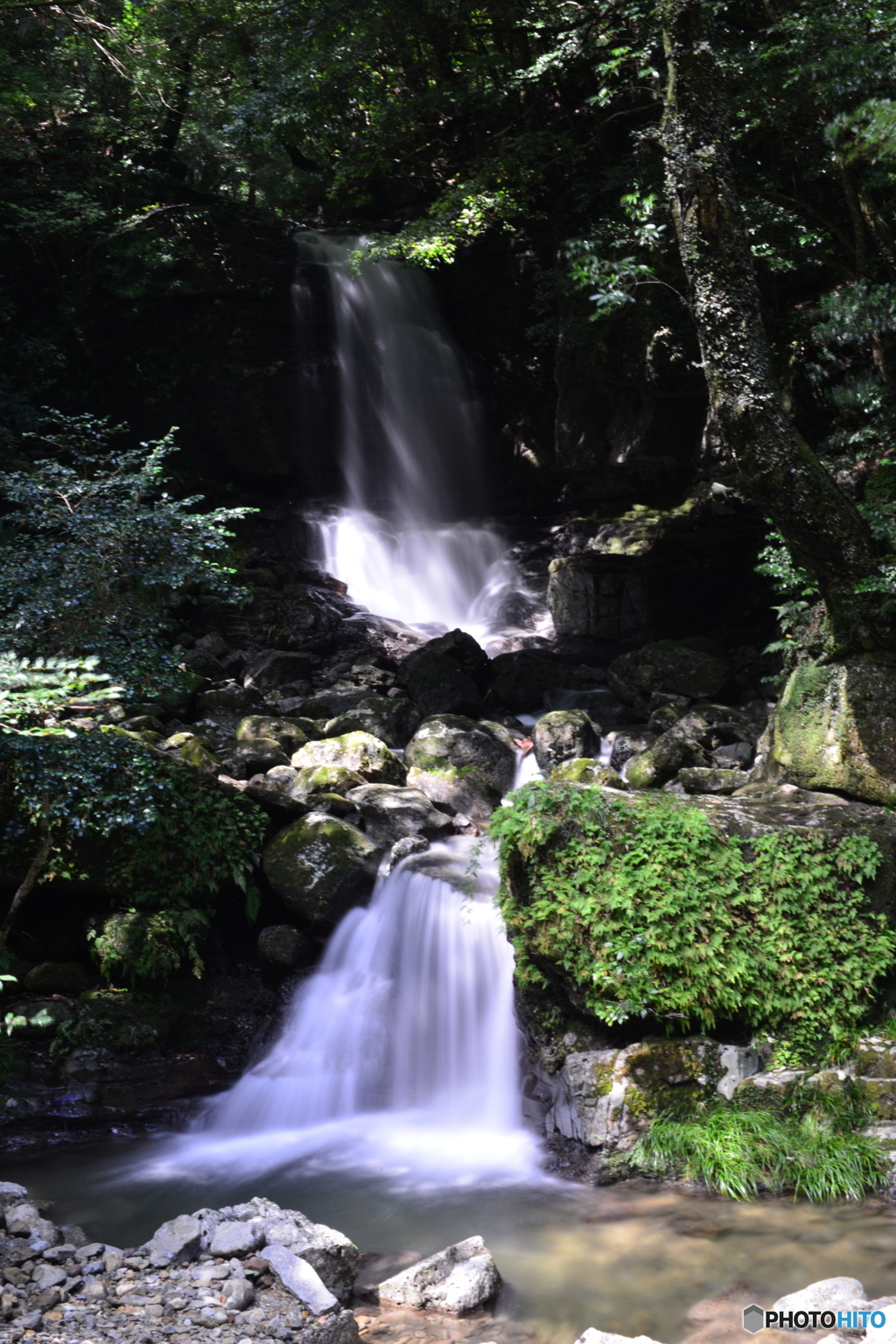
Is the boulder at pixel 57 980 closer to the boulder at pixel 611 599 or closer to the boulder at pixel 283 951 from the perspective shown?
the boulder at pixel 283 951

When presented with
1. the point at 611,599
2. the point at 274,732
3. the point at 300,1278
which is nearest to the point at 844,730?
the point at 300,1278

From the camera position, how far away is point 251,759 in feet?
28.6

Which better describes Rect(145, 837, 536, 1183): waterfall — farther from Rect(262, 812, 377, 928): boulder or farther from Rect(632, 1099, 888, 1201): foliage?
Rect(632, 1099, 888, 1201): foliage

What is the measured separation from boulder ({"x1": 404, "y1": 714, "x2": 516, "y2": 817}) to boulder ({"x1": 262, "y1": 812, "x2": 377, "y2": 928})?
61.5 inches

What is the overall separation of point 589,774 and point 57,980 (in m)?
4.79

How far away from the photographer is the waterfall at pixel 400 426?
54.4 ft

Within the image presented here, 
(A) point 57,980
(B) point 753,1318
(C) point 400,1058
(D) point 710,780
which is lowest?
(B) point 753,1318

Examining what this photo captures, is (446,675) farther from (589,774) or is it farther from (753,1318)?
(753,1318)

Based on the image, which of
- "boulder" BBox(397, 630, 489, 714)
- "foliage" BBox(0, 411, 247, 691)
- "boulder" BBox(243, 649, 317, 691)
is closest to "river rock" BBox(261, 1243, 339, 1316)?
"foliage" BBox(0, 411, 247, 691)

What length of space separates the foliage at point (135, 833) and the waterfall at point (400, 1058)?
1.08 m

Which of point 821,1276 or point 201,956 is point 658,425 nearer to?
point 201,956

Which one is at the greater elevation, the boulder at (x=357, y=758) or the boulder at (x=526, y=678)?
the boulder at (x=526, y=678)

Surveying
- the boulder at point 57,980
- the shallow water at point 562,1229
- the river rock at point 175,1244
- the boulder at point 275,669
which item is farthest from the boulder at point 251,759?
the river rock at point 175,1244

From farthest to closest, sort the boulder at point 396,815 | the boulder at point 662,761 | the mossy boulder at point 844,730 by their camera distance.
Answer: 1. the boulder at point 662,761
2. the boulder at point 396,815
3. the mossy boulder at point 844,730
